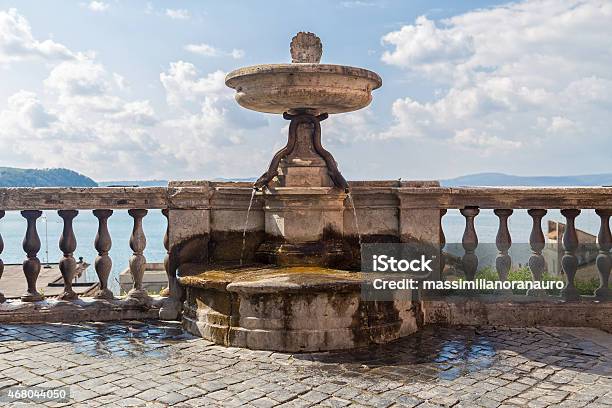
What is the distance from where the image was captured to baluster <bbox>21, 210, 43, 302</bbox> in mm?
6207

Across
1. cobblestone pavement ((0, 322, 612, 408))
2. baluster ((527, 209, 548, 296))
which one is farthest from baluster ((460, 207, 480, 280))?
cobblestone pavement ((0, 322, 612, 408))

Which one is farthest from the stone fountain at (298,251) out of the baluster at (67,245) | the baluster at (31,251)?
the baluster at (31,251)

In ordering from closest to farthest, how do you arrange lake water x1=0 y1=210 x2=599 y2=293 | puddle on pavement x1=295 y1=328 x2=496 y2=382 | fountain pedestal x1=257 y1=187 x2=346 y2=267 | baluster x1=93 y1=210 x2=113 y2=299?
puddle on pavement x1=295 y1=328 x2=496 y2=382 → fountain pedestal x1=257 y1=187 x2=346 y2=267 → baluster x1=93 y1=210 x2=113 y2=299 → lake water x1=0 y1=210 x2=599 y2=293

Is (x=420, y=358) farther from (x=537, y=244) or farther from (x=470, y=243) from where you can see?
(x=537, y=244)

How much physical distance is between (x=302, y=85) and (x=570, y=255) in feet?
11.1

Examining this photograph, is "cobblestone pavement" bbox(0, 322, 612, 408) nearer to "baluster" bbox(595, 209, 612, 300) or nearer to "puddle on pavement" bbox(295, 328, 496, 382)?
"puddle on pavement" bbox(295, 328, 496, 382)

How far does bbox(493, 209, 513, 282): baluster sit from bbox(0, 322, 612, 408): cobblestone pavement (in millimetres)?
738

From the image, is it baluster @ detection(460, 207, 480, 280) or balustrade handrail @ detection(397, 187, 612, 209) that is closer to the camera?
balustrade handrail @ detection(397, 187, 612, 209)

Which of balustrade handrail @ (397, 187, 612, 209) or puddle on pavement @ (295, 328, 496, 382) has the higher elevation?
balustrade handrail @ (397, 187, 612, 209)

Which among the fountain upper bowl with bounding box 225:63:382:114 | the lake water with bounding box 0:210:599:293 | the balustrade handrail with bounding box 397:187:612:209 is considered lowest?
the lake water with bounding box 0:210:599:293

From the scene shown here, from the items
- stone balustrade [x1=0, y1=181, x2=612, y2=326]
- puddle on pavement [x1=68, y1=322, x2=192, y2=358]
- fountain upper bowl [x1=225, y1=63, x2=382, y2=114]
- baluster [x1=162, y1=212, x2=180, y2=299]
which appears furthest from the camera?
baluster [x1=162, y1=212, x2=180, y2=299]

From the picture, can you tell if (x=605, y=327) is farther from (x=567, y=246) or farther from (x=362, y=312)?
(x=362, y=312)

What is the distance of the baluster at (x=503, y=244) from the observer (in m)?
6.32

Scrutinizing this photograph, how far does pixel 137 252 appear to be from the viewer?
6.47 metres
